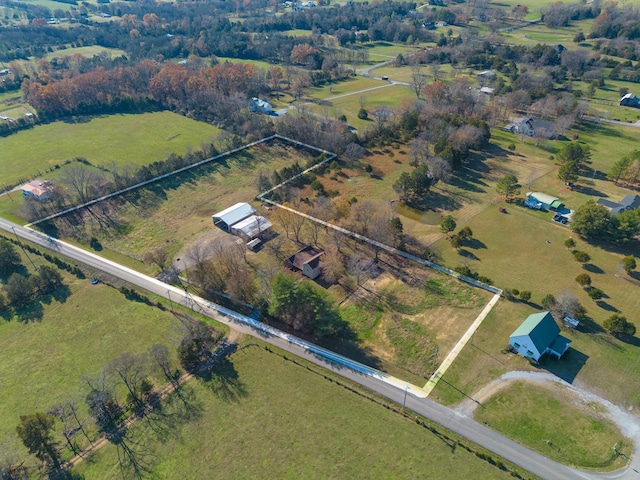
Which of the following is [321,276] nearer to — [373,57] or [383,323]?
[383,323]

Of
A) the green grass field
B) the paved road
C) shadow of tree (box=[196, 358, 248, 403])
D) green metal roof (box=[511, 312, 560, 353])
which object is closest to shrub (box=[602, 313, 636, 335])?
green metal roof (box=[511, 312, 560, 353])

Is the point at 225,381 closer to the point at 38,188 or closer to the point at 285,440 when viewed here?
the point at 285,440

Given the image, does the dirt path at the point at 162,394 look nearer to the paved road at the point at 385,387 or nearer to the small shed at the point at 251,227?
the paved road at the point at 385,387

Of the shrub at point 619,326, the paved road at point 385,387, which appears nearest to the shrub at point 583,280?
the shrub at point 619,326

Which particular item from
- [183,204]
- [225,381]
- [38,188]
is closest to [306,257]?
[225,381]

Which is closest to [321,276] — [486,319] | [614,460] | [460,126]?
[486,319]

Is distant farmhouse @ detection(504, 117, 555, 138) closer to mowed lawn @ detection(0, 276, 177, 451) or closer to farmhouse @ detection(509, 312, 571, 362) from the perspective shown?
farmhouse @ detection(509, 312, 571, 362)
